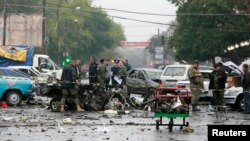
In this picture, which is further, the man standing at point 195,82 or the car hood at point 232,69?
the car hood at point 232,69

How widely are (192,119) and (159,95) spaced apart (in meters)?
4.05

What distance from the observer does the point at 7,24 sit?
5588 centimetres

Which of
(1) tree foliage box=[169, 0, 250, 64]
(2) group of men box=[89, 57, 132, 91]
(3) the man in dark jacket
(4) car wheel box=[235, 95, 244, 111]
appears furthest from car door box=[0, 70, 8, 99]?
(1) tree foliage box=[169, 0, 250, 64]

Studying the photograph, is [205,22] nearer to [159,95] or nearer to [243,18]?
[243,18]

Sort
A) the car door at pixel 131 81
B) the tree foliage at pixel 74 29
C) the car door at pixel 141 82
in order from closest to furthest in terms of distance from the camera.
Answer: the car door at pixel 141 82 < the car door at pixel 131 81 < the tree foliage at pixel 74 29

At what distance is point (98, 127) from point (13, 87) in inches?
386

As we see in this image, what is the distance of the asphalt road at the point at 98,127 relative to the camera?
14.3 m

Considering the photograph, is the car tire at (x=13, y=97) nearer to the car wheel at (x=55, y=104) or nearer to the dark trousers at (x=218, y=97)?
the car wheel at (x=55, y=104)

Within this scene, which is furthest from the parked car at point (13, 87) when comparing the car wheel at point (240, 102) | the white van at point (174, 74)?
the car wheel at point (240, 102)

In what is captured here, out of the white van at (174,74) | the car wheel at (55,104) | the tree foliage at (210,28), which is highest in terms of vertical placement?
the tree foliage at (210,28)

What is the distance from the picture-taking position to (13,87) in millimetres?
25422

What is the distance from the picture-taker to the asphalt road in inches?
563

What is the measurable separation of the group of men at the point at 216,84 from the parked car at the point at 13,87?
267 inches

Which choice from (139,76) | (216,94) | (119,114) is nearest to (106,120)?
(119,114)
